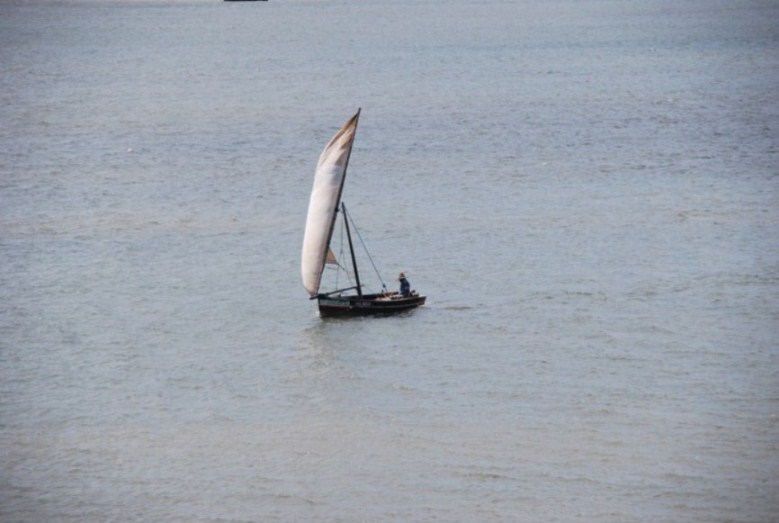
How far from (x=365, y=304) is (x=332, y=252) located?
2.72m

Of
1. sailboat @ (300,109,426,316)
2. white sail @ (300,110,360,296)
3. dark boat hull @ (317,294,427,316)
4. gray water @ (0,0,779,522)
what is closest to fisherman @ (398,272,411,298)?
sailboat @ (300,109,426,316)

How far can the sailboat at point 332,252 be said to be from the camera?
5494 cm

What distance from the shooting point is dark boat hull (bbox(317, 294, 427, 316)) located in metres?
54.8

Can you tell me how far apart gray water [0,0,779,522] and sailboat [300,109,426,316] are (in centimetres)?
83

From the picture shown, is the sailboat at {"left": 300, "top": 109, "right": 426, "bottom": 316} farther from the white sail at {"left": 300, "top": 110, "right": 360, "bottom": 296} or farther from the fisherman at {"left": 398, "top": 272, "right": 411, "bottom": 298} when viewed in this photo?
the fisherman at {"left": 398, "top": 272, "right": 411, "bottom": 298}

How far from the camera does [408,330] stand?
174 feet

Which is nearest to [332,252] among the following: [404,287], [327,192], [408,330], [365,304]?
[365,304]

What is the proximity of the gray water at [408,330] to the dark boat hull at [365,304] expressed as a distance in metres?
0.62

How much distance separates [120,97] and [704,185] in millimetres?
78925

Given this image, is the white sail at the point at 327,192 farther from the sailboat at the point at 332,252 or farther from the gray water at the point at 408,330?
the gray water at the point at 408,330

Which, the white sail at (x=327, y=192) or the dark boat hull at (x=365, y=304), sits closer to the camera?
the dark boat hull at (x=365, y=304)

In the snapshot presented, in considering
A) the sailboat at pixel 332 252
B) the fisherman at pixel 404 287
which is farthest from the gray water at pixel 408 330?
the fisherman at pixel 404 287

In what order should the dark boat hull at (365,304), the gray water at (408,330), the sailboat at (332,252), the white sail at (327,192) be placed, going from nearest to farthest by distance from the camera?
the gray water at (408,330), the dark boat hull at (365,304), the sailboat at (332,252), the white sail at (327,192)

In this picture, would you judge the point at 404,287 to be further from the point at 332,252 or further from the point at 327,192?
the point at 327,192
